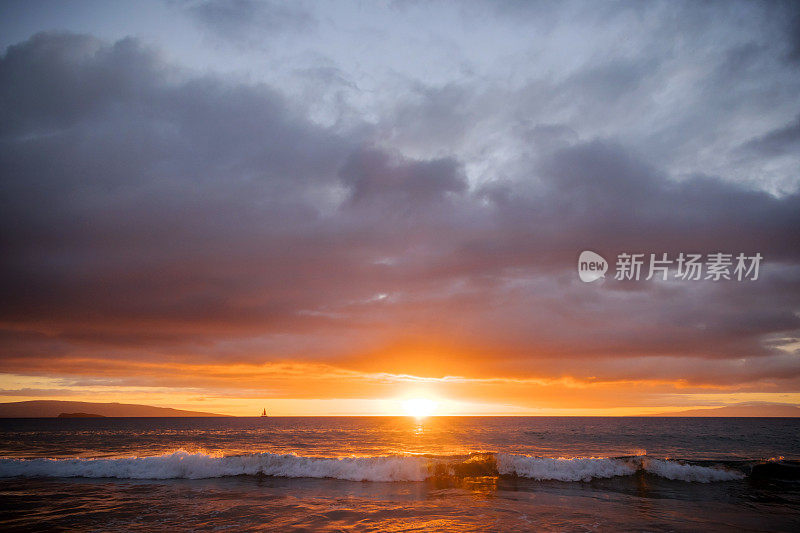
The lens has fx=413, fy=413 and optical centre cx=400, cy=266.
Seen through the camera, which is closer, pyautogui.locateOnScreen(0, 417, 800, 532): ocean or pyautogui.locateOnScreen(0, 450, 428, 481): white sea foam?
pyautogui.locateOnScreen(0, 417, 800, 532): ocean

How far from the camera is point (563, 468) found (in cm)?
2470

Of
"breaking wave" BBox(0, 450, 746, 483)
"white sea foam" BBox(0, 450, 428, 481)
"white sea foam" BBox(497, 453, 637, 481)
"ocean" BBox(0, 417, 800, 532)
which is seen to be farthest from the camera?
"white sea foam" BBox(497, 453, 637, 481)

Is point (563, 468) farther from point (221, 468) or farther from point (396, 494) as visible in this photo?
point (221, 468)

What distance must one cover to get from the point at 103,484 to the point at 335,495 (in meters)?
12.5

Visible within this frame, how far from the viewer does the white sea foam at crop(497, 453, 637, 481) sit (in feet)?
78.4

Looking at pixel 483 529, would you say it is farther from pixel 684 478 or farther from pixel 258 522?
pixel 684 478

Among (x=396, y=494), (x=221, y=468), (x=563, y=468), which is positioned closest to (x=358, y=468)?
(x=396, y=494)

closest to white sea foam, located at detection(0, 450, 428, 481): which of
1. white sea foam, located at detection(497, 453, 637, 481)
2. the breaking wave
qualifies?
the breaking wave

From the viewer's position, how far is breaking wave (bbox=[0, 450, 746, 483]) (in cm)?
2348

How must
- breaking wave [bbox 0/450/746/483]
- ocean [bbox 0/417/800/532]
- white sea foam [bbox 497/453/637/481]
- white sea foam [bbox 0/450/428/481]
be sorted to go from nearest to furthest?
1. ocean [bbox 0/417/800/532]
2. white sea foam [bbox 0/450/428/481]
3. breaking wave [bbox 0/450/746/483]
4. white sea foam [bbox 497/453/637/481]

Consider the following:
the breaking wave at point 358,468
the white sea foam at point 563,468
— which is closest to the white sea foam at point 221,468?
the breaking wave at point 358,468

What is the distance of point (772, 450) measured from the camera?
Answer: 149ft

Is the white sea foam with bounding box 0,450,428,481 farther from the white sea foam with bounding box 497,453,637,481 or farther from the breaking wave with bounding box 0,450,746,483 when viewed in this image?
the white sea foam with bounding box 497,453,637,481

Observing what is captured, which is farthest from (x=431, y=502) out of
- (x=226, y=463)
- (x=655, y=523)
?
(x=226, y=463)
